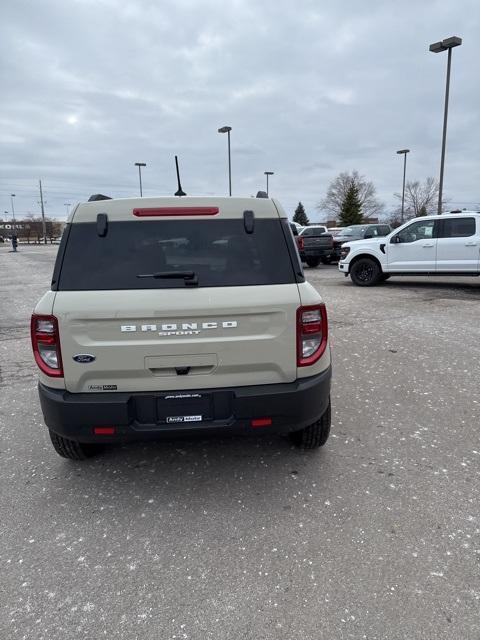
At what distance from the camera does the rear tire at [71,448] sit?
3.20 m

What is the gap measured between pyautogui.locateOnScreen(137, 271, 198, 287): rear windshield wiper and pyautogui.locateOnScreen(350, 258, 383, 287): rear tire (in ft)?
36.2

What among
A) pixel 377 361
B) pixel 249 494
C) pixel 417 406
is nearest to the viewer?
pixel 249 494

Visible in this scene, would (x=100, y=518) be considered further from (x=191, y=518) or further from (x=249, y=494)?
(x=249, y=494)

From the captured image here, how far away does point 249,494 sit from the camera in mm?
2998

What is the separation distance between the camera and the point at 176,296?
268cm

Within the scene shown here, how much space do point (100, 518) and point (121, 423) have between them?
622 mm

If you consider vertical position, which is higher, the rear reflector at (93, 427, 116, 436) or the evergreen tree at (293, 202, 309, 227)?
the evergreen tree at (293, 202, 309, 227)

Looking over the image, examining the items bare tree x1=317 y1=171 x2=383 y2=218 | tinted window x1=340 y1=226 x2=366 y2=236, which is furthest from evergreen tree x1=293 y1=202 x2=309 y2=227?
tinted window x1=340 y1=226 x2=366 y2=236

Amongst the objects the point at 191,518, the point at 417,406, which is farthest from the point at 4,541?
the point at 417,406

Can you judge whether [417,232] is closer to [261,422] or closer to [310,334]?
[310,334]

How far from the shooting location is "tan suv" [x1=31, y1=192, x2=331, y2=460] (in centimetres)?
267

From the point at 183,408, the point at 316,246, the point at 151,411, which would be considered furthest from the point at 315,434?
the point at 316,246

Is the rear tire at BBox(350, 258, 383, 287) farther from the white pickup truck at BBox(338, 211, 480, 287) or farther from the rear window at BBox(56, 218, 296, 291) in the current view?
the rear window at BBox(56, 218, 296, 291)

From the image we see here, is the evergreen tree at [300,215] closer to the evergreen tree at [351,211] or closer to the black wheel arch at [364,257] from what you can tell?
the evergreen tree at [351,211]
